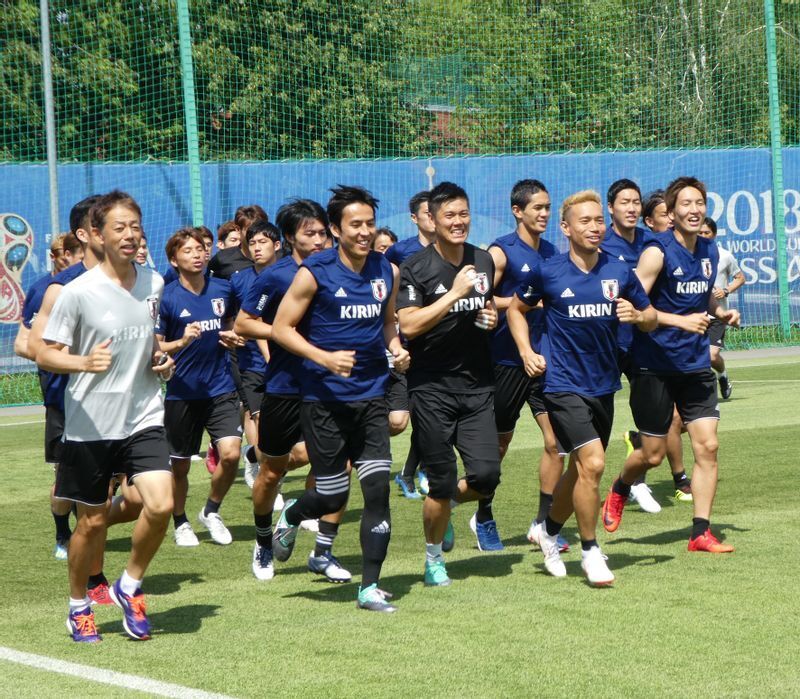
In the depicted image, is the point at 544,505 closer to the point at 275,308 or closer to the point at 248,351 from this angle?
the point at 275,308

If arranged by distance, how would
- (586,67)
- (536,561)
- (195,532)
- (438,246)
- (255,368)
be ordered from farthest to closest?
(586,67) → (255,368) → (195,532) → (536,561) → (438,246)

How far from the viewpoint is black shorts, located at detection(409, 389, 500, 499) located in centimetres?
728

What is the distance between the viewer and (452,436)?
7.39 meters

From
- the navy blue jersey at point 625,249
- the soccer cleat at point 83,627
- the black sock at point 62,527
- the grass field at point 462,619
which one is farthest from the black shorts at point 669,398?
the black sock at point 62,527

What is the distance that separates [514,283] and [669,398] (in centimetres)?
128

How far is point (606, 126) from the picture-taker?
25.8 m

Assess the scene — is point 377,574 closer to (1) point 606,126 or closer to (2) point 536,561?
(2) point 536,561

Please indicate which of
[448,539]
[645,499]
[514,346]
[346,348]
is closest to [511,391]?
[514,346]

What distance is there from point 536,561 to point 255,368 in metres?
3.17

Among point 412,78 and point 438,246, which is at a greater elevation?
point 412,78

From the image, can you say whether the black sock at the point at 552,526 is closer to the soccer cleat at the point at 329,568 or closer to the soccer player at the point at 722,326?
the soccer cleat at the point at 329,568

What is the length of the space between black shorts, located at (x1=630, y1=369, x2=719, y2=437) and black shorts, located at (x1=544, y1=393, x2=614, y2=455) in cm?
82

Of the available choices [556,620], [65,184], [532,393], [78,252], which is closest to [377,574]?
→ [556,620]

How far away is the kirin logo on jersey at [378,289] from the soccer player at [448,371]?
133 mm
